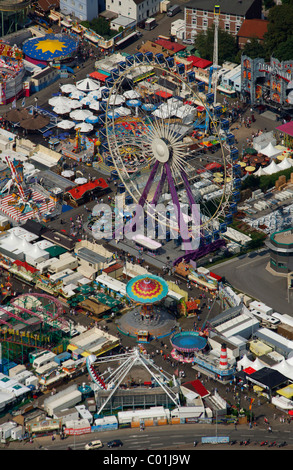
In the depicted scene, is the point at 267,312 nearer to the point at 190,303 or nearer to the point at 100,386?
the point at 190,303

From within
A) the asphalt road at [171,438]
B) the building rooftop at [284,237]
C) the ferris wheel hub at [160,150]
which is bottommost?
the asphalt road at [171,438]

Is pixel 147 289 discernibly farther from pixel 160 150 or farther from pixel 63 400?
pixel 160 150

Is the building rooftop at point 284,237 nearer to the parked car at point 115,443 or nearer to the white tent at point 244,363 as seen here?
the white tent at point 244,363

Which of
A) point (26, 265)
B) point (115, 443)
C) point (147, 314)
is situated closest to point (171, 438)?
point (115, 443)

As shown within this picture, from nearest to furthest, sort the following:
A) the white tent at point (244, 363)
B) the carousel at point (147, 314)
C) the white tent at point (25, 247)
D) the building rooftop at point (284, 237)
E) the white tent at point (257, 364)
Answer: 1. the white tent at point (257, 364)
2. the white tent at point (244, 363)
3. the carousel at point (147, 314)
4. the building rooftop at point (284, 237)
5. the white tent at point (25, 247)

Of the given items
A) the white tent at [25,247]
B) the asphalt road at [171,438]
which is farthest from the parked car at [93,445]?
the white tent at [25,247]

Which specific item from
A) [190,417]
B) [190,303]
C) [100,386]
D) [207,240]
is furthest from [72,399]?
[207,240]

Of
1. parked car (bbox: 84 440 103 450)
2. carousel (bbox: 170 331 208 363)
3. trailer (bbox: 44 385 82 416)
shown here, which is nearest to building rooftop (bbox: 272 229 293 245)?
carousel (bbox: 170 331 208 363)
